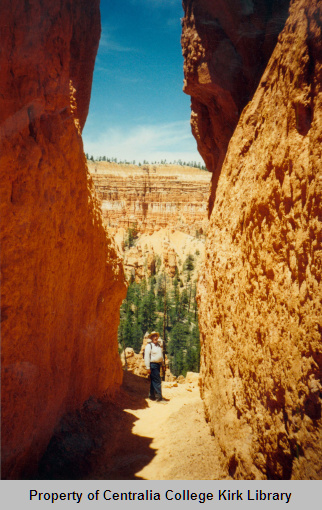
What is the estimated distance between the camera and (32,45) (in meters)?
3.35

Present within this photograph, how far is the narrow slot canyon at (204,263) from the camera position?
2818mm

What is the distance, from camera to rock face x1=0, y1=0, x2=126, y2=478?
3.12m

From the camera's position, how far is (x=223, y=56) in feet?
16.4

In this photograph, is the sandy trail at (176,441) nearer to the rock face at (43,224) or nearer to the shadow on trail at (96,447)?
the shadow on trail at (96,447)

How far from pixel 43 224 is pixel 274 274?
246 cm

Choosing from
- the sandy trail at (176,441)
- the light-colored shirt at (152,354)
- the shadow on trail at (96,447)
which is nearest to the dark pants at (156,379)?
the light-colored shirt at (152,354)

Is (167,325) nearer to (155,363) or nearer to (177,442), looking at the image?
(155,363)

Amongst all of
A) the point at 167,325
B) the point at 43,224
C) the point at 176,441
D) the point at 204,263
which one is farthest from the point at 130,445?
the point at 167,325

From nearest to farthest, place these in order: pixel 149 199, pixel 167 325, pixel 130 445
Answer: pixel 130 445 < pixel 167 325 < pixel 149 199

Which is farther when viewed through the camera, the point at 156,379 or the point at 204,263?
the point at 156,379

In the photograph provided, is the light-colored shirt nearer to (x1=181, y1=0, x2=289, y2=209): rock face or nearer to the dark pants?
the dark pants
